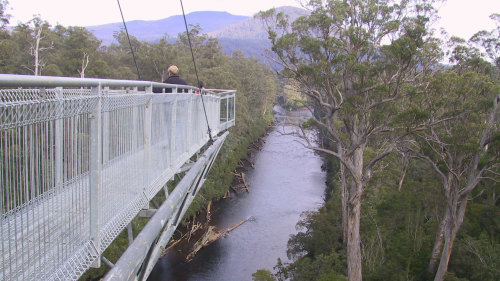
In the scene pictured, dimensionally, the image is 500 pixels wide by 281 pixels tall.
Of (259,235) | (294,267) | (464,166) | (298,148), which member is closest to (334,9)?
(464,166)

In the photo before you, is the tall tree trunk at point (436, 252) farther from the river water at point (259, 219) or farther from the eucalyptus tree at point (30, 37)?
the eucalyptus tree at point (30, 37)

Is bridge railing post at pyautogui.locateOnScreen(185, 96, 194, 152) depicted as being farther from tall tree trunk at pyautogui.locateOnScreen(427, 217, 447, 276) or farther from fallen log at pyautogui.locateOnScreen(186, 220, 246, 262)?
tall tree trunk at pyautogui.locateOnScreen(427, 217, 447, 276)

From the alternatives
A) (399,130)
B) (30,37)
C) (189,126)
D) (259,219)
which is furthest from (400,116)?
(30,37)

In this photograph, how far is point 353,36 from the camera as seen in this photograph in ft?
42.4

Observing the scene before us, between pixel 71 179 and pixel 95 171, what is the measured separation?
14cm

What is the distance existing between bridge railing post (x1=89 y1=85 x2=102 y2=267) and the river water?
10462 mm

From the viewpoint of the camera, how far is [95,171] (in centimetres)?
236

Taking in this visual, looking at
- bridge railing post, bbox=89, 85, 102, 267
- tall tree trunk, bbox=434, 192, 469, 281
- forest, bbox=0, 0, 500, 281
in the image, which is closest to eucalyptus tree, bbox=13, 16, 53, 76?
forest, bbox=0, 0, 500, 281

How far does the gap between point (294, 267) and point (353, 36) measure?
812 centimetres

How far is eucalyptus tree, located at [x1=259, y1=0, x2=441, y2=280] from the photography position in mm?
12195

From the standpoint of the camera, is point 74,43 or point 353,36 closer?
point 353,36

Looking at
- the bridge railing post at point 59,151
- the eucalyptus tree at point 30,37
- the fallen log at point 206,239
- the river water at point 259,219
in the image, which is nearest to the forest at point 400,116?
the river water at point 259,219

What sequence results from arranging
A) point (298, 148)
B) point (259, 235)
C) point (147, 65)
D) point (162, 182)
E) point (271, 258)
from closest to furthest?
1. point (162, 182)
2. point (271, 258)
3. point (259, 235)
4. point (147, 65)
5. point (298, 148)

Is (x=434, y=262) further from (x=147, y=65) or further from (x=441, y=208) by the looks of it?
(x=147, y=65)
